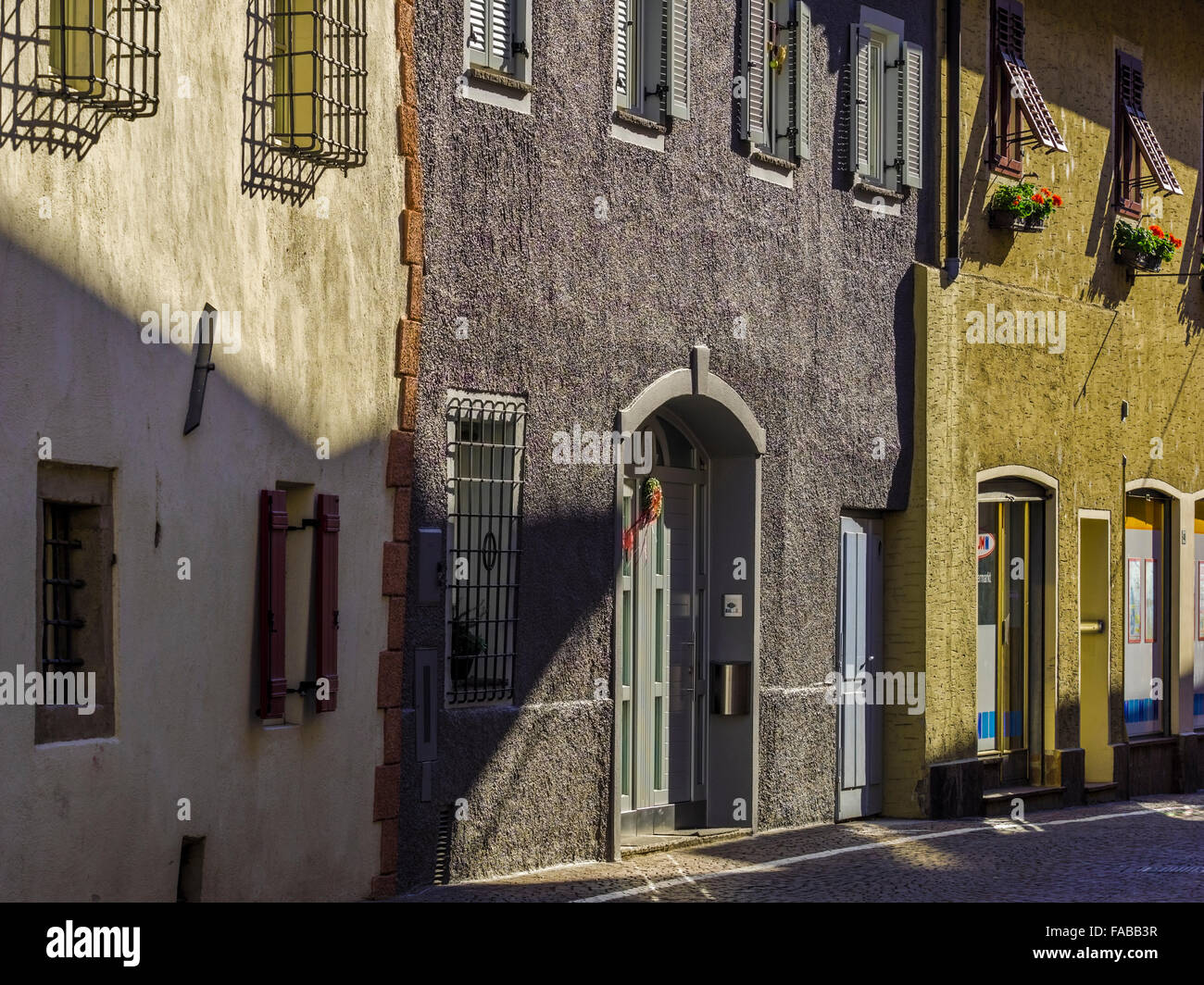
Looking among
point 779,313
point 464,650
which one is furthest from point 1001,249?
point 464,650

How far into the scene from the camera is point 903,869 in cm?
1264

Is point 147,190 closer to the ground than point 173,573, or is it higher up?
higher up

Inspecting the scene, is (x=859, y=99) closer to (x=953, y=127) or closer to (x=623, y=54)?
(x=953, y=127)

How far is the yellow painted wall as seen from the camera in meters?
16.2

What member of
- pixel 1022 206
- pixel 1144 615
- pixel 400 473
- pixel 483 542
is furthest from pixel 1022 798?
pixel 400 473

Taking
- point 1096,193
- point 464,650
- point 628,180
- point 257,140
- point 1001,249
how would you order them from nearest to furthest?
point 257,140
point 464,650
point 628,180
point 1001,249
point 1096,193

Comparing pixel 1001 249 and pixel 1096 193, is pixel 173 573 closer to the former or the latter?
pixel 1001 249

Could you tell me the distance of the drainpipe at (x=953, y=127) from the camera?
1666 cm

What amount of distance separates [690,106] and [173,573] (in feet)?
19.4

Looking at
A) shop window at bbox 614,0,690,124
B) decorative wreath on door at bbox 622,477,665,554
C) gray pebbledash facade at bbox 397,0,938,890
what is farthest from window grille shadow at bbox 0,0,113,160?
decorative wreath on door at bbox 622,477,665,554

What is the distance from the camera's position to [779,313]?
Result: 14617 mm

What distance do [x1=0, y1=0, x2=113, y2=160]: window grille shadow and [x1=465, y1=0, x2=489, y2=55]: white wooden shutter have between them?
3683mm

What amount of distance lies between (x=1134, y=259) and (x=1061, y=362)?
1833 mm

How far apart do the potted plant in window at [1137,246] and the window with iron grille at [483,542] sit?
928 cm
